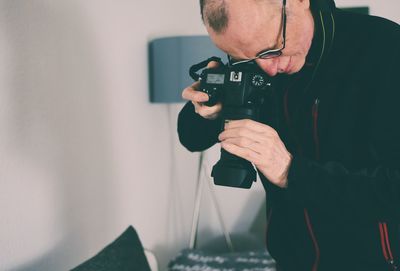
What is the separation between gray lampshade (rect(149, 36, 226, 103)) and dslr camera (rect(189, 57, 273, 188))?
785 mm

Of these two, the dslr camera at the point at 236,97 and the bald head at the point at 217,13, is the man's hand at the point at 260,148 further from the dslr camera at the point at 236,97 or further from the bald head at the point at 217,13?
the bald head at the point at 217,13

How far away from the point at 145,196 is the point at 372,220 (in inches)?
43.3

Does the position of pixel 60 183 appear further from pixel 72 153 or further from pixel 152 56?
pixel 152 56

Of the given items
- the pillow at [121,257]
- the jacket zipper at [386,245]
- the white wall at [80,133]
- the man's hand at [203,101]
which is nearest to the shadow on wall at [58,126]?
the white wall at [80,133]

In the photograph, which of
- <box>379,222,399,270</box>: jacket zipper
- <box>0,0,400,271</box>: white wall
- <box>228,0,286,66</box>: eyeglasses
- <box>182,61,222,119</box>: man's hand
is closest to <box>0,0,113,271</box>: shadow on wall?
<box>0,0,400,271</box>: white wall

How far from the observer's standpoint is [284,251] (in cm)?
91

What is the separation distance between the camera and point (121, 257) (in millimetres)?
1093

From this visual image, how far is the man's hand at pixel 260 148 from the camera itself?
0.69 m

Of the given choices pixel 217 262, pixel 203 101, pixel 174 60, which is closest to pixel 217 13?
pixel 203 101

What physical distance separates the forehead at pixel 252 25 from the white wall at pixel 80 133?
21.2 inches

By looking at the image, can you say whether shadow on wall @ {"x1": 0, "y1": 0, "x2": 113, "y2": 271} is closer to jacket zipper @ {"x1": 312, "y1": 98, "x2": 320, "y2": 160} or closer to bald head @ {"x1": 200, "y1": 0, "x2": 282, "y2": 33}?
bald head @ {"x1": 200, "y1": 0, "x2": 282, "y2": 33}

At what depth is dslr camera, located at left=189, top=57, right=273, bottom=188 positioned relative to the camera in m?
0.73

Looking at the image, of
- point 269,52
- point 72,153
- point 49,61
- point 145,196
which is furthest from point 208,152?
point 269,52

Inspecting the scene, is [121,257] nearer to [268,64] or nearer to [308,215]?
[308,215]
